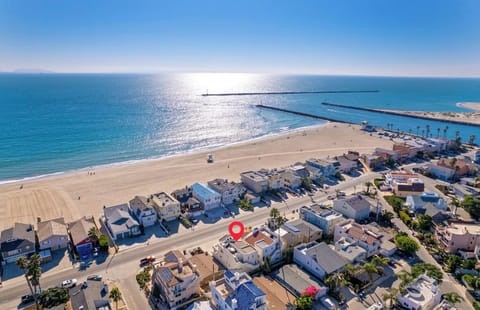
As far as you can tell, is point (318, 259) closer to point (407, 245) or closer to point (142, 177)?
point (407, 245)

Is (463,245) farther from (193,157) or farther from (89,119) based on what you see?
(89,119)

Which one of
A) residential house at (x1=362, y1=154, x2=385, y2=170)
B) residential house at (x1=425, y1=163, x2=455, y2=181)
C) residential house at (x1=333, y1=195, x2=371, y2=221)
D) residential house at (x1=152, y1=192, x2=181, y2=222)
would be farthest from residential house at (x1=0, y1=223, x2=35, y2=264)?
residential house at (x1=425, y1=163, x2=455, y2=181)

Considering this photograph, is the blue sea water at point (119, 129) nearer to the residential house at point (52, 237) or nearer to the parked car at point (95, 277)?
the residential house at point (52, 237)

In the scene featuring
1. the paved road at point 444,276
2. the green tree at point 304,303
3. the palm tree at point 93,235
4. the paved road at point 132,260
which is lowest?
the paved road at point 444,276

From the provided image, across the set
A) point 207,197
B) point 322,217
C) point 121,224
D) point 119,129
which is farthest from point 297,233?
point 119,129

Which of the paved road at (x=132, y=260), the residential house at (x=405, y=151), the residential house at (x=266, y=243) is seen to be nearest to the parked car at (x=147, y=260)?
the paved road at (x=132, y=260)

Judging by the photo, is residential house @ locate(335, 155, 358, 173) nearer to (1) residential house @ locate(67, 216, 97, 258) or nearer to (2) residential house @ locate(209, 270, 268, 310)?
(2) residential house @ locate(209, 270, 268, 310)
